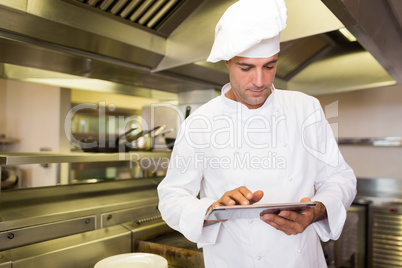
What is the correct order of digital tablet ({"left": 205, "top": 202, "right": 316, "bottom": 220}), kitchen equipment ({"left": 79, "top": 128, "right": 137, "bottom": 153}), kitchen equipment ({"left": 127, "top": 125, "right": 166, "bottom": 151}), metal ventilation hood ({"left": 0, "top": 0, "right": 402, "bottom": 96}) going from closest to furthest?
digital tablet ({"left": 205, "top": 202, "right": 316, "bottom": 220}) < metal ventilation hood ({"left": 0, "top": 0, "right": 402, "bottom": 96}) < kitchen equipment ({"left": 79, "top": 128, "right": 137, "bottom": 153}) < kitchen equipment ({"left": 127, "top": 125, "right": 166, "bottom": 151})

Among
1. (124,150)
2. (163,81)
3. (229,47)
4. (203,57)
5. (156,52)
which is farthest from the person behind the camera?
(163,81)

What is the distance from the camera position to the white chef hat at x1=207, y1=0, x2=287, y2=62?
3.29 feet

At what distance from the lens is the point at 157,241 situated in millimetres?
1743

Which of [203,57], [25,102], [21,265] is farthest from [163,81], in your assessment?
[25,102]

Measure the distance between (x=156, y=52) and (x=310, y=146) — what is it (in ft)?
3.50

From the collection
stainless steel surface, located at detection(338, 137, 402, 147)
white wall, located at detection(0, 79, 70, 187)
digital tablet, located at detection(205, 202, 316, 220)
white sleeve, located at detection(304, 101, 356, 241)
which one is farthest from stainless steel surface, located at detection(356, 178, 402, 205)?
white wall, located at detection(0, 79, 70, 187)

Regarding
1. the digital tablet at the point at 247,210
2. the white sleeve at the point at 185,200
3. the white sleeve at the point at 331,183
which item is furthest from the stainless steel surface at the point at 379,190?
the digital tablet at the point at 247,210

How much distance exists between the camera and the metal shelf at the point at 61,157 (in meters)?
1.41

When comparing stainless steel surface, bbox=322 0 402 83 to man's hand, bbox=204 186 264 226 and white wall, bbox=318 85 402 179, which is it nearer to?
man's hand, bbox=204 186 264 226

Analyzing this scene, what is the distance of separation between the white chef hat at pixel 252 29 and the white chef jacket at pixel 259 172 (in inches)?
8.8

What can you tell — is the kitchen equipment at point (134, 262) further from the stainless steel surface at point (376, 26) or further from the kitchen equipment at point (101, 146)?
the stainless steel surface at point (376, 26)

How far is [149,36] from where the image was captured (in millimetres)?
1828

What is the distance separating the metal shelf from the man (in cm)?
68

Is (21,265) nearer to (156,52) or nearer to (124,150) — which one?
(124,150)
